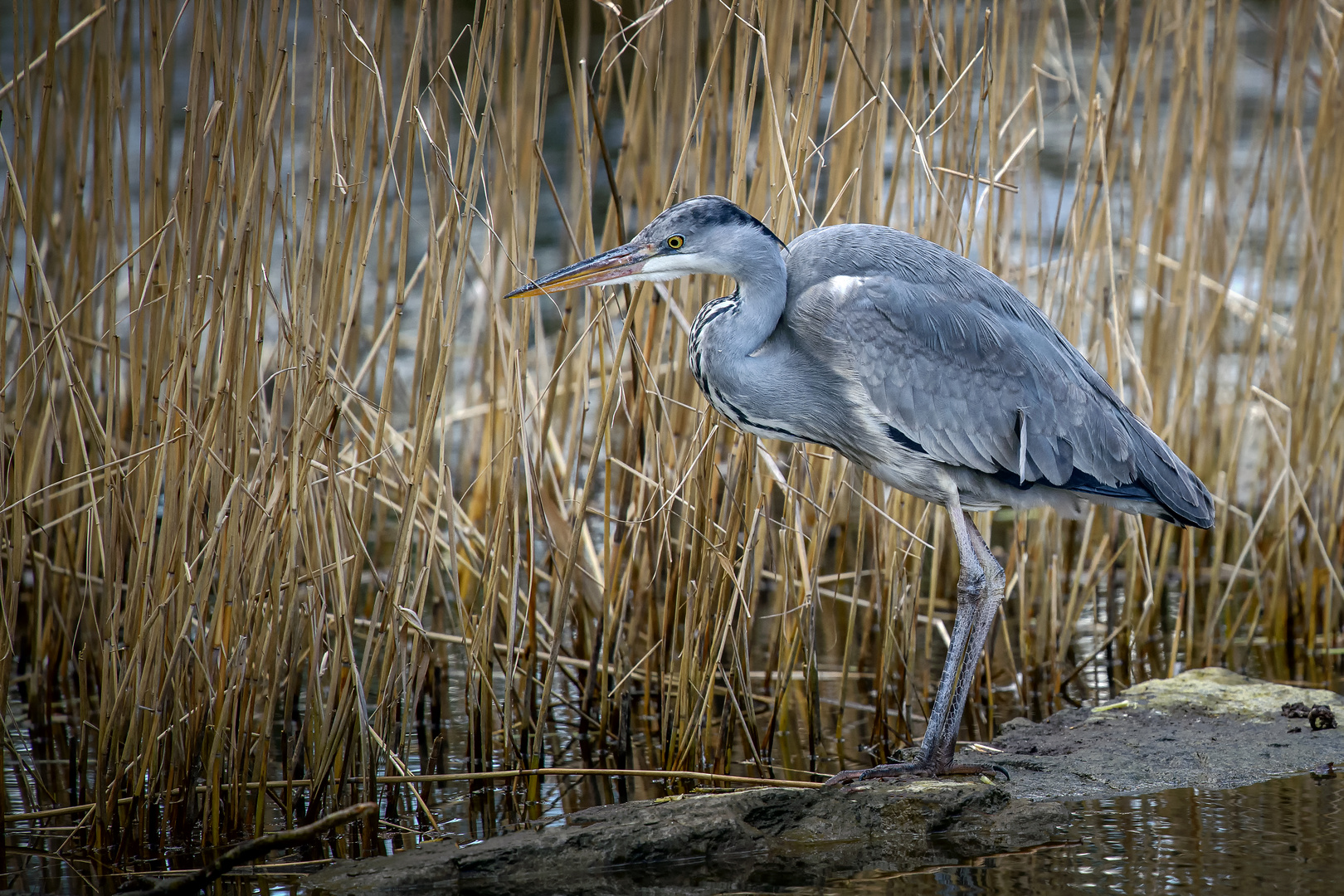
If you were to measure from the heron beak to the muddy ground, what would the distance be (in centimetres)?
128

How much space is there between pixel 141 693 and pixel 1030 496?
2.35 meters

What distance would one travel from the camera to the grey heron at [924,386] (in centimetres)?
349

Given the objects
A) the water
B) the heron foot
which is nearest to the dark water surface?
the water

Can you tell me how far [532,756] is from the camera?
363cm

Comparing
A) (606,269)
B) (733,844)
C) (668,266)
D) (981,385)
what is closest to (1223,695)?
(981,385)

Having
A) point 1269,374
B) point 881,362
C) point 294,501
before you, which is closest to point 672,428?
point 881,362

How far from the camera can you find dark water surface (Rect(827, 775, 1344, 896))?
283cm

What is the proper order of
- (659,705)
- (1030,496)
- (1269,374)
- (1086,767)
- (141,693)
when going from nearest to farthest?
(141,693) → (1086,767) → (1030,496) → (659,705) → (1269,374)

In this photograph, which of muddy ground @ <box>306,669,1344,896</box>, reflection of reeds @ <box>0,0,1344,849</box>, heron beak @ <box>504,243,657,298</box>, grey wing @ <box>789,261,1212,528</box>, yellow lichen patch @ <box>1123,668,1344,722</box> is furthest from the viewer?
yellow lichen patch @ <box>1123,668,1344,722</box>

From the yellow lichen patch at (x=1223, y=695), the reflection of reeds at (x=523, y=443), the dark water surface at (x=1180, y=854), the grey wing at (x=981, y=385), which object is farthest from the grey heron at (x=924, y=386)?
the yellow lichen patch at (x=1223, y=695)

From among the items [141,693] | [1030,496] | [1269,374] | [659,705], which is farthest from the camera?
[1269,374]

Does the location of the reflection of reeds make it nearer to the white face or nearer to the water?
the water

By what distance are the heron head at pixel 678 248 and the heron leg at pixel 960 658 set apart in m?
0.93

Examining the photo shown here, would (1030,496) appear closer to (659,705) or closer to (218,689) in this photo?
(659,705)
